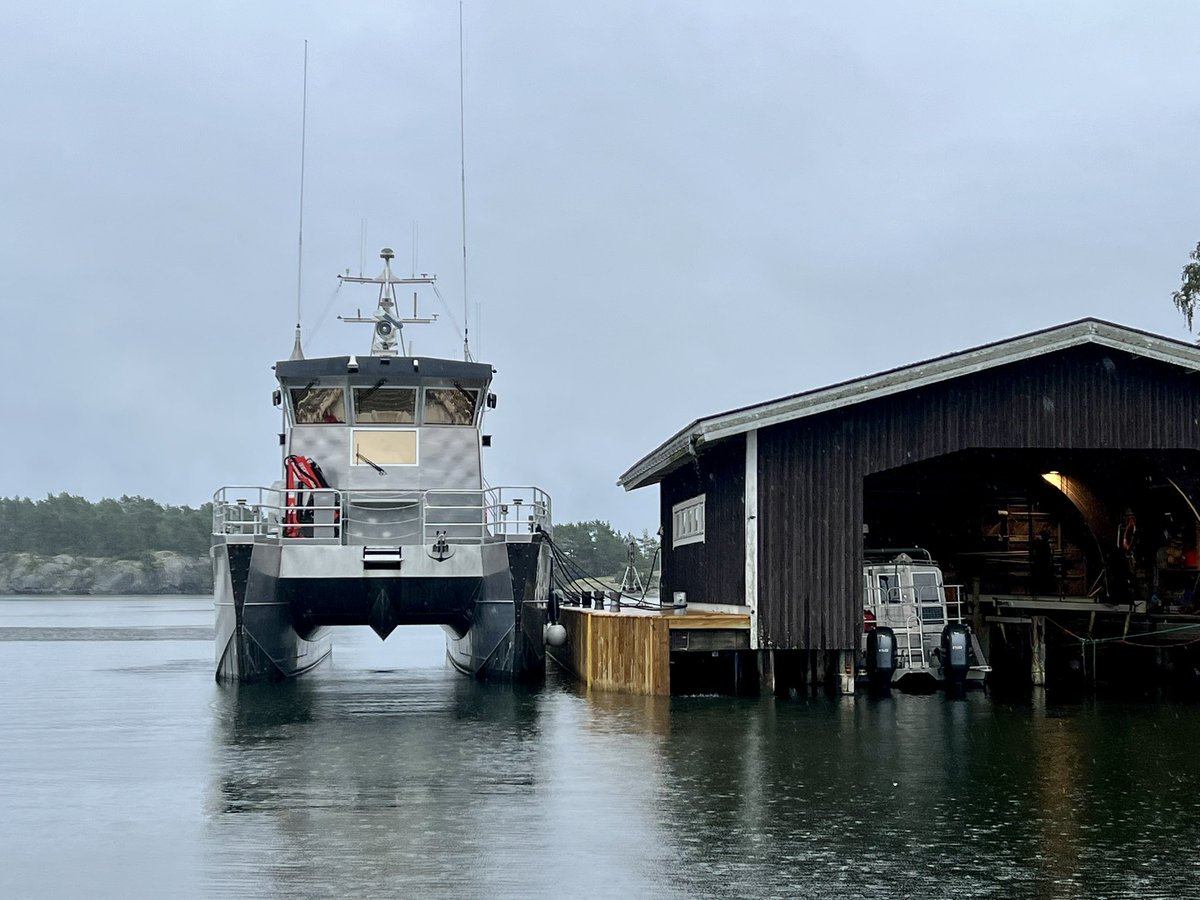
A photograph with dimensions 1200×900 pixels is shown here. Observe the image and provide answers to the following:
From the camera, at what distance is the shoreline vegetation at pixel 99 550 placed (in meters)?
123

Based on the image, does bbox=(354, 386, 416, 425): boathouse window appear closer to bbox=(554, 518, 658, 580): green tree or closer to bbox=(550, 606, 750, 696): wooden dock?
bbox=(550, 606, 750, 696): wooden dock

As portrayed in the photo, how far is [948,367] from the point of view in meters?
A: 19.7

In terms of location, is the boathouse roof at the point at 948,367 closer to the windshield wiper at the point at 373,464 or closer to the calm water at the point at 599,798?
the calm water at the point at 599,798

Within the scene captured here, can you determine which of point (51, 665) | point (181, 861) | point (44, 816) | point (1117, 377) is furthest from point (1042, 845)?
point (51, 665)

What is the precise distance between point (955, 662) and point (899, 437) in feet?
11.6

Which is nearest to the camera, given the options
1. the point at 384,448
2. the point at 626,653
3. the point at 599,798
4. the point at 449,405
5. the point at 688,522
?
the point at 599,798

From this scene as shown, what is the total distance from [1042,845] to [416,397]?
15350mm

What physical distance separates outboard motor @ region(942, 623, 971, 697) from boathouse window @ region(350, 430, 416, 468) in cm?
899

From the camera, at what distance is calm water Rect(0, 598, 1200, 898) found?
346 inches

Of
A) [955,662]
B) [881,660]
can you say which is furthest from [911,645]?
[881,660]

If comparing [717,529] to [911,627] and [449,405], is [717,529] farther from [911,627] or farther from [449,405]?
[449,405]

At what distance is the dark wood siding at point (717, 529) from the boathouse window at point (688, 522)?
159 millimetres

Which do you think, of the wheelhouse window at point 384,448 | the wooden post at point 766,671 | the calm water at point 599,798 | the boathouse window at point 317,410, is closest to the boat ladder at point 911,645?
the calm water at point 599,798

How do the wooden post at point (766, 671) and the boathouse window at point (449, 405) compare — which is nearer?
the wooden post at point (766, 671)
